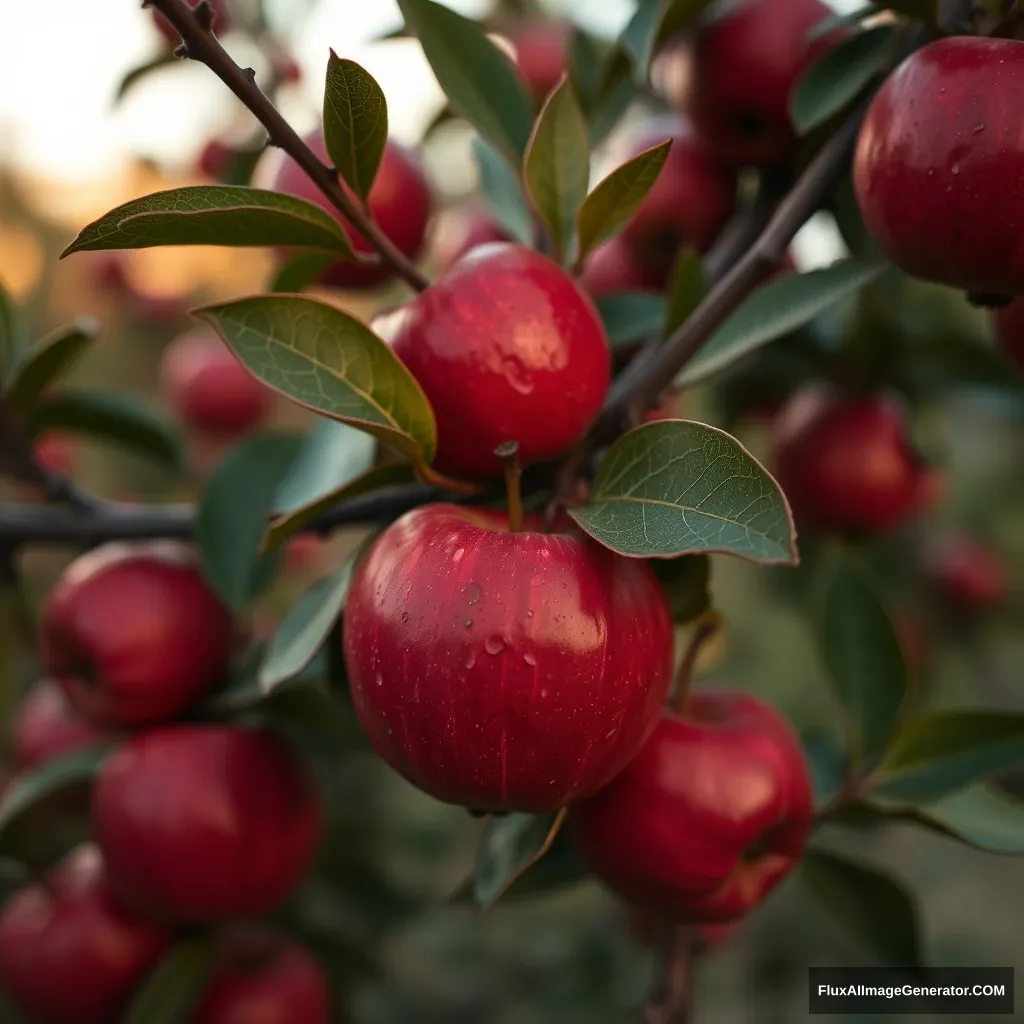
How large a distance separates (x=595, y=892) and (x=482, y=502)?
1.64 meters

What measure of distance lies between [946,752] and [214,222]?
64 centimetres

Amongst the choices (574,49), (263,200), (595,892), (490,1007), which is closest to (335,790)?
(490,1007)

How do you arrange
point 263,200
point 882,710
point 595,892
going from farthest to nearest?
point 595,892 → point 882,710 → point 263,200

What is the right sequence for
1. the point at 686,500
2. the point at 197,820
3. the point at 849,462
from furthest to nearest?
the point at 849,462
the point at 197,820
the point at 686,500

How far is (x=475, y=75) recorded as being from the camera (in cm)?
69

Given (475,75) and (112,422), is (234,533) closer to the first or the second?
(112,422)

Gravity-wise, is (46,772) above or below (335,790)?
above

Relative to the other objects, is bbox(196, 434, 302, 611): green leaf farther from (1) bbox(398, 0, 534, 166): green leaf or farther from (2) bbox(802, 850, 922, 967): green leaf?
(2) bbox(802, 850, 922, 967): green leaf

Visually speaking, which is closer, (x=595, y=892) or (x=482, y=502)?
(x=482, y=502)

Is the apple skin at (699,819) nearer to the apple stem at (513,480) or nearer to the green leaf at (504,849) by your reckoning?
the green leaf at (504,849)

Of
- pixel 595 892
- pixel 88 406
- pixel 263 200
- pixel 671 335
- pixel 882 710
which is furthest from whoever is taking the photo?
pixel 595 892

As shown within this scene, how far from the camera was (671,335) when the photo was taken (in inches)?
25.0

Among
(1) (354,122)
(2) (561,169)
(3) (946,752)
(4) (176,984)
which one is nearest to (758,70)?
(2) (561,169)

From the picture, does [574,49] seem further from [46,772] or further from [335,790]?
[335,790]
